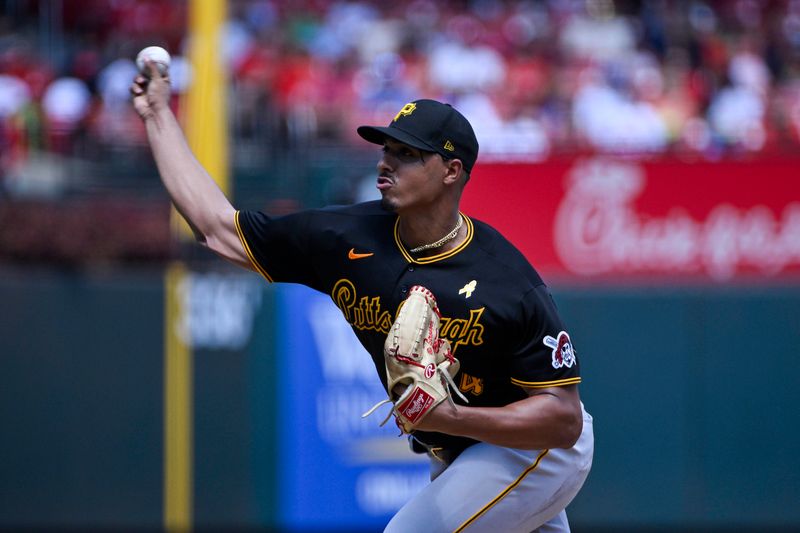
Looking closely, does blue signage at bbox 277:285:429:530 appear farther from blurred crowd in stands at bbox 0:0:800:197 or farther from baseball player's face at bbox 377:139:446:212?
baseball player's face at bbox 377:139:446:212

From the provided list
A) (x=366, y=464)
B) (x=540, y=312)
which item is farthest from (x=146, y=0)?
(x=540, y=312)

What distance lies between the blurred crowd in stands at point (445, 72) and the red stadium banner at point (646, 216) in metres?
0.18

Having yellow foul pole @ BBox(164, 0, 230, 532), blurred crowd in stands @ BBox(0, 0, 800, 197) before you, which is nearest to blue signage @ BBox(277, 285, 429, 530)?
yellow foul pole @ BBox(164, 0, 230, 532)

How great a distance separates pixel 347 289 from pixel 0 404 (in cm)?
519

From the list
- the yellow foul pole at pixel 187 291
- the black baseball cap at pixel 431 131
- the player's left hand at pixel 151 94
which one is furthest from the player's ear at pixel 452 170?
the yellow foul pole at pixel 187 291

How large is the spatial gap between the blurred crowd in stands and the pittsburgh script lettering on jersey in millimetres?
4990

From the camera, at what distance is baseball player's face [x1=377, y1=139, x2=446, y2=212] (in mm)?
3857

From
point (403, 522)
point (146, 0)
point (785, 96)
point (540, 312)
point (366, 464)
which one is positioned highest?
point (146, 0)

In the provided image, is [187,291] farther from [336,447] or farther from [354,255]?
[354,255]

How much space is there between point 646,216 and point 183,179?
5408 mm

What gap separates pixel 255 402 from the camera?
8.48 meters

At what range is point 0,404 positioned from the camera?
8.36m

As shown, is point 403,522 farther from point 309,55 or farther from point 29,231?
point 309,55

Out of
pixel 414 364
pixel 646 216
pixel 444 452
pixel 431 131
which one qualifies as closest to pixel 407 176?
pixel 431 131
